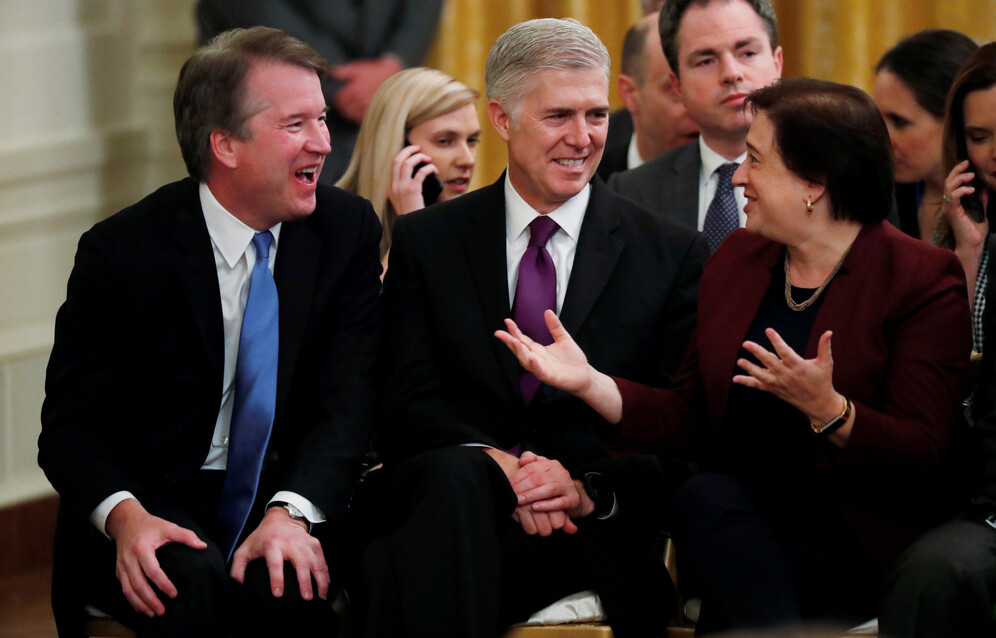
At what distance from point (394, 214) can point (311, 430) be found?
1.05 m

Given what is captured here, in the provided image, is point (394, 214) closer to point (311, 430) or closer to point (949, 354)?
point (311, 430)

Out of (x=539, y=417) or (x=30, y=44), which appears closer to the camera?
(x=539, y=417)

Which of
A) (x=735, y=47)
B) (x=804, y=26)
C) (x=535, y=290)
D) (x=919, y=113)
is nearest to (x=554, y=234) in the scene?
(x=535, y=290)

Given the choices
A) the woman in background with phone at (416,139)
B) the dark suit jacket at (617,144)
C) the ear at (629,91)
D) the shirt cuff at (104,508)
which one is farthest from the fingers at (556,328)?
the ear at (629,91)

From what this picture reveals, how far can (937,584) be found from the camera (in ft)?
7.03

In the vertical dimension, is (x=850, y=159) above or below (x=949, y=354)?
above

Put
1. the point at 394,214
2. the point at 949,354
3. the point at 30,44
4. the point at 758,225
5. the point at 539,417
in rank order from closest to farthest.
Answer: the point at 949,354 < the point at 758,225 < the point at 539,417 < the point at 394,214 < the point at 30,44

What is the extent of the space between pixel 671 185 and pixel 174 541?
5.42 feet

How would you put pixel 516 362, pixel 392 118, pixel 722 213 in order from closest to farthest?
1. pixel 516 362
2. pixel 722 213
3. pixel 392 118

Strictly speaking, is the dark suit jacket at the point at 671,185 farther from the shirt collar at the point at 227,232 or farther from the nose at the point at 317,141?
the shirt collar at the point at 227,232

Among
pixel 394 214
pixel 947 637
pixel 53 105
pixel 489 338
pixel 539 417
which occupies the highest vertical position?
pixel 53 105

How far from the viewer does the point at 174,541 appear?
7.70 feet

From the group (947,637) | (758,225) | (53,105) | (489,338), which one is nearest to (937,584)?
(947,637)

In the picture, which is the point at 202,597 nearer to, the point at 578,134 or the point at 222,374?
the point at 222,374
